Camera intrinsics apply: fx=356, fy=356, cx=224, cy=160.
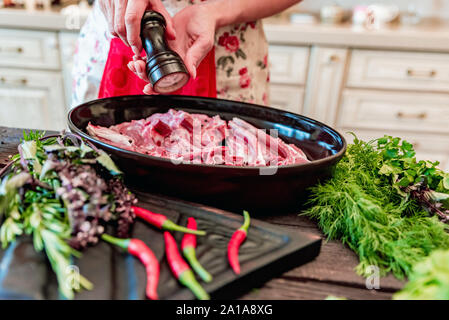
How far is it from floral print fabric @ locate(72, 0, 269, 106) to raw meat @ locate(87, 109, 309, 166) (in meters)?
0.29

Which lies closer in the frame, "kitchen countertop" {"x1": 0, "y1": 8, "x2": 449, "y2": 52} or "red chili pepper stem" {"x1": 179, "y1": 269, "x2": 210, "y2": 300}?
"red chili pepper stem" {"x1": 179, "y1": 269, "x2": 210, "y2": 300}

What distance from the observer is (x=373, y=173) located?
77 cm

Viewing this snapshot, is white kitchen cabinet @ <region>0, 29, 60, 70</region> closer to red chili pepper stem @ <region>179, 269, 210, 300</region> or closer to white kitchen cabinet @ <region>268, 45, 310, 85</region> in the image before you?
white kitchen cabinet @ <region>268, 45, 310, 85</region>

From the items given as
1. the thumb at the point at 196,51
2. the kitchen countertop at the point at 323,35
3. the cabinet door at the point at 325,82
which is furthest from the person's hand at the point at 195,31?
the cabinet door at the point at 325,82

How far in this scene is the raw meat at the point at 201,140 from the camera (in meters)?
0.82

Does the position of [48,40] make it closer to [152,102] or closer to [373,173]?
[152,102]

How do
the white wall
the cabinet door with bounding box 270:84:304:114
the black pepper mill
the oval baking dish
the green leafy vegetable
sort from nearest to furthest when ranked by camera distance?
the green leafy vegetable < the oval baking dish < the black pepper mill < the cabinet door with bounding box 270:84:304:114 < the white wall

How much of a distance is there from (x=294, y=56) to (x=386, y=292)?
1876mm

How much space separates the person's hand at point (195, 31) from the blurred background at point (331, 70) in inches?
47.5

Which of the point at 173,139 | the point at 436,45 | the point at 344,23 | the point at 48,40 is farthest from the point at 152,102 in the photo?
the point at 344,23

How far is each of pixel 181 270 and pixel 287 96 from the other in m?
1.99

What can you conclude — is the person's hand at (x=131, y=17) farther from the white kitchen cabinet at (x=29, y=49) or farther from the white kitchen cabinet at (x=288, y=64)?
the white kitchen cabinet at (x=29, y=49)

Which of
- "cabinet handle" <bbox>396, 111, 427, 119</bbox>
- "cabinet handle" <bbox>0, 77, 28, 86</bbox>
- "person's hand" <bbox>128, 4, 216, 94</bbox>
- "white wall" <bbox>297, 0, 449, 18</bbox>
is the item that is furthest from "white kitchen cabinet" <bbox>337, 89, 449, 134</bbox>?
"cabinet handle" <bbox>0, 77, 28, 86</bbox>

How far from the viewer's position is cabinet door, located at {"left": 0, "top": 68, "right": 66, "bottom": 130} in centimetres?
235
